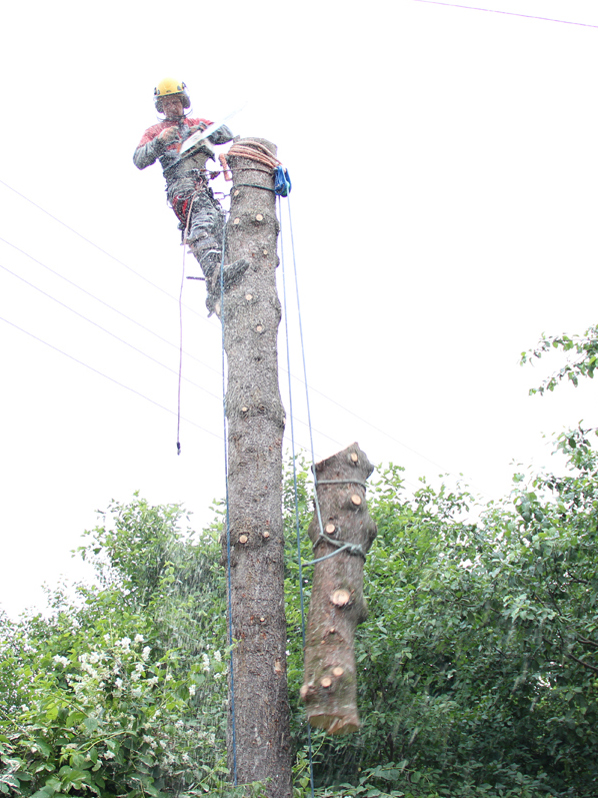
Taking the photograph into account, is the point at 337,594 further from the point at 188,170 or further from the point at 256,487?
the point at 188,170

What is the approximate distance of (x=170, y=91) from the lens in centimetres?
487

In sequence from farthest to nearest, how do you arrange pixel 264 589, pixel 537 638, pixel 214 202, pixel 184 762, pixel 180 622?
pixel 180 622
pixel 214 202
pixel 537 638
pixel 264 589
pixel 184 762

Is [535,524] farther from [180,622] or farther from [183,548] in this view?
[183,548]

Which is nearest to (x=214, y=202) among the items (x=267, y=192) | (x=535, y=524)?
(x=267, y=192)

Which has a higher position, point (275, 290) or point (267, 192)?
point (267, 192)

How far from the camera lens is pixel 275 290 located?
12.2 ft

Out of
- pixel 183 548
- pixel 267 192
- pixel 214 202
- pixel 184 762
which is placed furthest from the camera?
pixel 183 548

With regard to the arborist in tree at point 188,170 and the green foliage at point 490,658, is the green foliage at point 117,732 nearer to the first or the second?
the green foliage at point 490,658

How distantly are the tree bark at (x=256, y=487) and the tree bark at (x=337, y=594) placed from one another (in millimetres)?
258

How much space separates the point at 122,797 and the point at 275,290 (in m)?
2.55

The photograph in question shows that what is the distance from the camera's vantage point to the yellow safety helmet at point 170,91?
16.0 feet

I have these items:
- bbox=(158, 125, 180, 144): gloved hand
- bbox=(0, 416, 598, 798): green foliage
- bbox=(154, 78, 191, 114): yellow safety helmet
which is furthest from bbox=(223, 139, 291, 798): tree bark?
bbox=(154, 78, 191, 114): yellow safety helmet

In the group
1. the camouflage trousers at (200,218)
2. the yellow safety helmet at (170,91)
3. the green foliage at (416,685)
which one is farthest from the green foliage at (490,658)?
the yellow safety helmet at (170,91)

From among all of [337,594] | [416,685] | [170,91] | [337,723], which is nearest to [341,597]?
[337,594]
